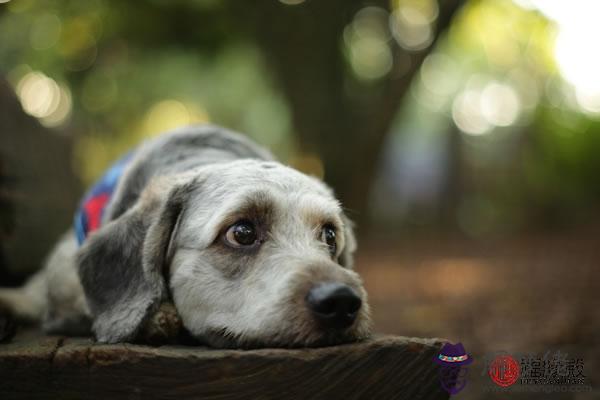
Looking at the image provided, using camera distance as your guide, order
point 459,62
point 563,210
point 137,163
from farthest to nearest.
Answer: point 459,62 < point 563,210 < point 137,163

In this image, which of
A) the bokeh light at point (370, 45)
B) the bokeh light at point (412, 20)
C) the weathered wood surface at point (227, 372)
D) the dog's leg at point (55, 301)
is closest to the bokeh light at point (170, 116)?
the bokeh light at point (370, 45)

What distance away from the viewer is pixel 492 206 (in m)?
19.1

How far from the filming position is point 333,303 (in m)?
2.71

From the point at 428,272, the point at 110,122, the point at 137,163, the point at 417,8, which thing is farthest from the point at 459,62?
the point at 137,163

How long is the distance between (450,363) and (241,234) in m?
1.21

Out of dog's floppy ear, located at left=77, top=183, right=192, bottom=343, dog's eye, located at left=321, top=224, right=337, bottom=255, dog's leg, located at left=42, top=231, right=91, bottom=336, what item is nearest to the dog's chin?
dog's floppy ear, located at left=77, top=183, right=192, bottom=343

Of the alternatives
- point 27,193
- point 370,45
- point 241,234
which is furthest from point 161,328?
point 370,45

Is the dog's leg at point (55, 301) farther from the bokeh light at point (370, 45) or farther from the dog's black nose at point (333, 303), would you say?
the bokeh light at point (370, 45)

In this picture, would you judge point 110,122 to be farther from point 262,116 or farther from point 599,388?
point 599,388

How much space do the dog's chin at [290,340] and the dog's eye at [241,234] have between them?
47cm

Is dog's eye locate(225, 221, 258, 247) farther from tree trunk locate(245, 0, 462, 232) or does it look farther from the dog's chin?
tree trunk locate(245, 0, 462, 232)

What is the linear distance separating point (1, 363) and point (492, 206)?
704 inches

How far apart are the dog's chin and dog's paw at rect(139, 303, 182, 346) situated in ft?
0.99

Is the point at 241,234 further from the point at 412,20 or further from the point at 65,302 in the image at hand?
the point at 412,20
